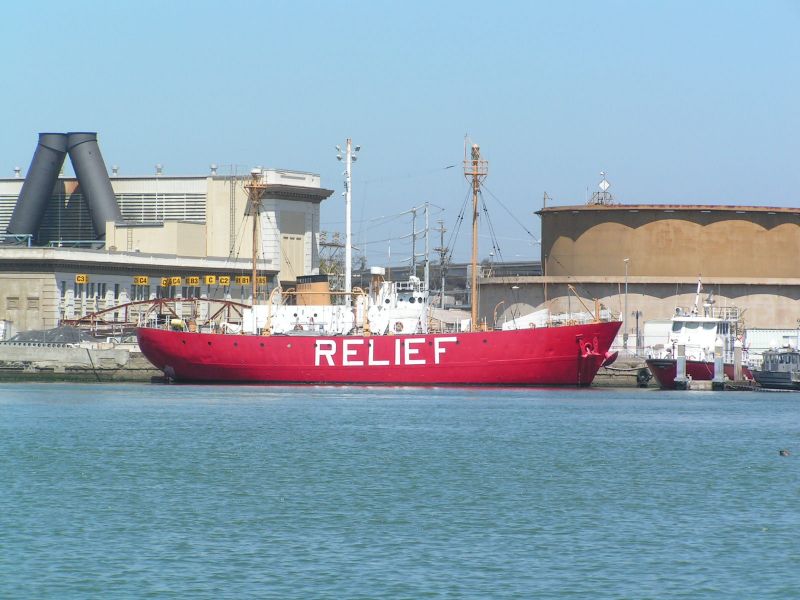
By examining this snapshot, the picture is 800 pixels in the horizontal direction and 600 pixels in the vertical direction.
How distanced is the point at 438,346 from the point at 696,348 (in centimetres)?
1288

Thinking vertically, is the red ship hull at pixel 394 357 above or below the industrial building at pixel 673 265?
below

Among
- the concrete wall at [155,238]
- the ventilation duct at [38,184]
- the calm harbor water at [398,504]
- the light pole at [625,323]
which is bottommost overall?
the calm harbor water at [398,504]

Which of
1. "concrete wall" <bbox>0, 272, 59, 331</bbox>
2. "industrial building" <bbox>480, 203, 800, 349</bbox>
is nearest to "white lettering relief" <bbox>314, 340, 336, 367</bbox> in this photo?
"industrial building" <bbox>480, 203, 800, 349</bbox>

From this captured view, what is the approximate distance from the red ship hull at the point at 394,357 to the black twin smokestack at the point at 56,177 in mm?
→ 29683

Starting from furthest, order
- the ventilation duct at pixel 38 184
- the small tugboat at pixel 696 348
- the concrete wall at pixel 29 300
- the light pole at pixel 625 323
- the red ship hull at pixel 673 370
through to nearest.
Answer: the ventilation duct at pixel 38 184 → the concrete wall at pixel 29 300 → the light pole at pixel 625 323 → the small tugboat at pixel 696 348 → the red ship hull at pixel 673 370

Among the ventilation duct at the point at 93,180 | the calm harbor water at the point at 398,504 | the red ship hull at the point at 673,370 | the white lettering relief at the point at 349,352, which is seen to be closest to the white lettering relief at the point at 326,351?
the white lettering relief at the point at 349,352

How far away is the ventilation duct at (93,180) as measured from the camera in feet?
308

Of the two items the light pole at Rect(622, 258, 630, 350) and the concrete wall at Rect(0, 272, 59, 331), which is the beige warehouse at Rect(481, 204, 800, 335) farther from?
the concrete wall at Rect(0, 272, 59, 331)

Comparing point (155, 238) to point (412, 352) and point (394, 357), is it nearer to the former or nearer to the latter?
point (394, 357)

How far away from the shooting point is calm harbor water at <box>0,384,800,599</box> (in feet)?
71.6

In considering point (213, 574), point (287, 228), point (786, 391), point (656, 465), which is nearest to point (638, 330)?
point (786, 391)

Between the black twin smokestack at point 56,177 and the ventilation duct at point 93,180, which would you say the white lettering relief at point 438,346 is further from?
the ventilation duct at point 93,180

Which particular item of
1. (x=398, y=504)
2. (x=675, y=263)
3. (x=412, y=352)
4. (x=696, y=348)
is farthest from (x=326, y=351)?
(x=398, y=504)

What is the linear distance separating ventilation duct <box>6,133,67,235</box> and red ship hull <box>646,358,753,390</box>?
47.1 meters
